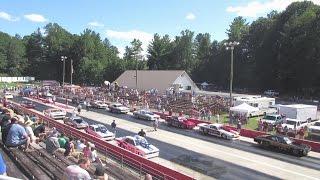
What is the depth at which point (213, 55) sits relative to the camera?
413ft

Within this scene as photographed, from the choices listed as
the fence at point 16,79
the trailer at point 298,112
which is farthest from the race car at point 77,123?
the fence at point 16,79

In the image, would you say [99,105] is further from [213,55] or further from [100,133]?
[213,55]

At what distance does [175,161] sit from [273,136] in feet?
32.4

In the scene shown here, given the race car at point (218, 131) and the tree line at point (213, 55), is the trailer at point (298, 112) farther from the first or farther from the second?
the tree line at point (213, 55)

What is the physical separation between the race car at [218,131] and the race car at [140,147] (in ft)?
34.5

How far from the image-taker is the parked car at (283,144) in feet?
104

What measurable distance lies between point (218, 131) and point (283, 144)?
24.7 ft

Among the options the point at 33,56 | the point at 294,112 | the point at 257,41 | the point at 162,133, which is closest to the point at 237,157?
the point at 162,133

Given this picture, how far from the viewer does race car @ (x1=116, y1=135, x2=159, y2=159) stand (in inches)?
1144

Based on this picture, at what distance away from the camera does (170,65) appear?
13275cm

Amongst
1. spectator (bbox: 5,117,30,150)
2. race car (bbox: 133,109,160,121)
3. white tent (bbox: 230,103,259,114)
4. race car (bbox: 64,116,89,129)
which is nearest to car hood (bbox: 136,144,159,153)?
race car (bbox: 64,116,89,129)

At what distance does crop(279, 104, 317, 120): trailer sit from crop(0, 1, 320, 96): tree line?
41.2m

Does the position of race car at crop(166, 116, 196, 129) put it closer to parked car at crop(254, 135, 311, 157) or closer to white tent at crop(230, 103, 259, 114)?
white tent at crop(230, 103, 259, 114)

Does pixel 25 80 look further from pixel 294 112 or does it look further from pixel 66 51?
pixel 294 112
